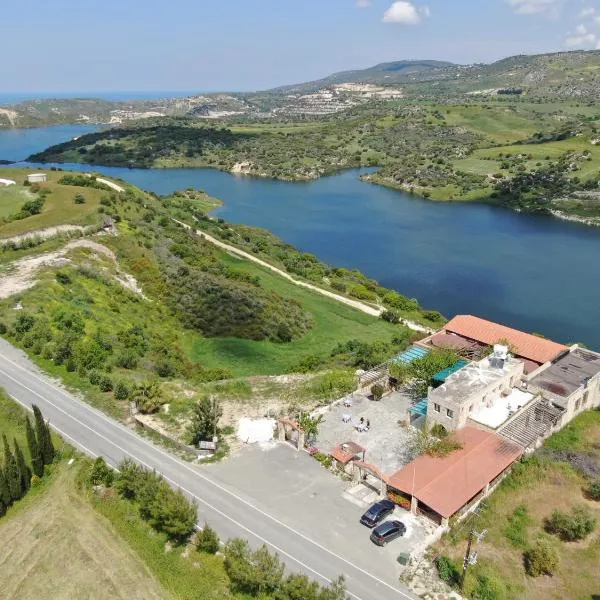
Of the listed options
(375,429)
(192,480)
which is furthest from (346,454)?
(192,480)

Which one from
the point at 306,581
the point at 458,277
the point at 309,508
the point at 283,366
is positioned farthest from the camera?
the point at 458,277

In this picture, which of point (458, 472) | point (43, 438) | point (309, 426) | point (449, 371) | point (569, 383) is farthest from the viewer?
point (569, 383)

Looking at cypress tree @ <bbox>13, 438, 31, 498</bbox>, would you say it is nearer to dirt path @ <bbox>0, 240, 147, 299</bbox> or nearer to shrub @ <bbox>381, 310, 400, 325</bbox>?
dirt path @ <bbox>0, 240, 147, 299</bbox>

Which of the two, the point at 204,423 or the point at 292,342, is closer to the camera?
the point at 204,423

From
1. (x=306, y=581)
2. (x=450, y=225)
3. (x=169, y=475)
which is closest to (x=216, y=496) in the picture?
(x=169, y=475)

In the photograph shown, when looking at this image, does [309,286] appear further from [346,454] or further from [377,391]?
[346,454]

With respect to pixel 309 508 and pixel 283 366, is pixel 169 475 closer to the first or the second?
pixel 309 508
